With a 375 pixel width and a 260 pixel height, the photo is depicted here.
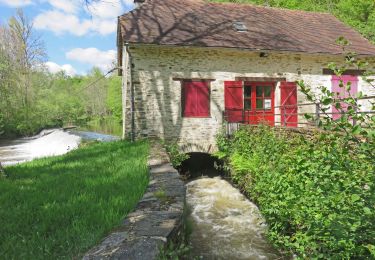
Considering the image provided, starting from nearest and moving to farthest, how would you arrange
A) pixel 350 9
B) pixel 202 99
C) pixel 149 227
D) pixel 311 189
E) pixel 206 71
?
pixel 149 227
pixel 311 189
pixel 206 71
pixel 202 99
pixel 350 9

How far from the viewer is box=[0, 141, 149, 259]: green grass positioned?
9.26 feet

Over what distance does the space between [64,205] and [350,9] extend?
2504cm

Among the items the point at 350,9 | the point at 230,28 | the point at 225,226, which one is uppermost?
the point at 350,9

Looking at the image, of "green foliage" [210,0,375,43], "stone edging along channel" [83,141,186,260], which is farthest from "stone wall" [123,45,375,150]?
"green foliage" [210,0,375,43]

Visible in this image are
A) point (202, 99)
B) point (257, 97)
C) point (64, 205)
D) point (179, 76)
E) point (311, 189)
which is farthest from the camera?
point (257, 97)

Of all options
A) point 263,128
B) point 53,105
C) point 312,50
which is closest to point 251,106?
point 312,50

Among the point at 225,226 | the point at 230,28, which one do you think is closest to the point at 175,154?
the point at 225,226

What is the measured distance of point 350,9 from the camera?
2217cm

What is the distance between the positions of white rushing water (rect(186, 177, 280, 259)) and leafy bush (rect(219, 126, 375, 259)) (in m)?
0.45

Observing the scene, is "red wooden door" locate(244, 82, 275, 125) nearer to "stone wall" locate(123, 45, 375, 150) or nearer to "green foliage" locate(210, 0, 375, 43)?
"stone wall" locate(123, 45, 375, 150)

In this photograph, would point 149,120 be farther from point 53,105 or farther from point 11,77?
point 53,105

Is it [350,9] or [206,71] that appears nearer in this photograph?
[206,71]

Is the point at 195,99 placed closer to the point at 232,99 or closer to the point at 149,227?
the point at 232,99

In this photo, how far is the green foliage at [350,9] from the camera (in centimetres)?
2048
